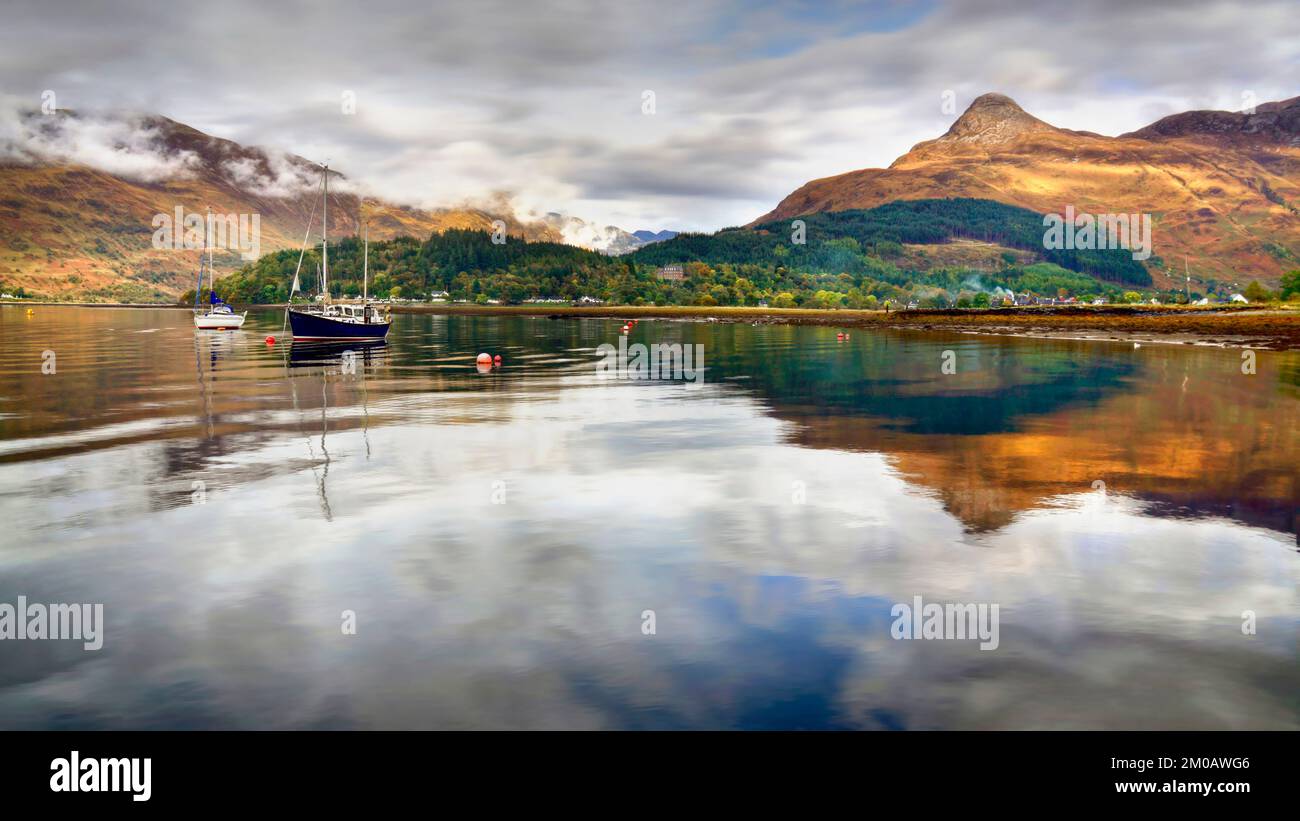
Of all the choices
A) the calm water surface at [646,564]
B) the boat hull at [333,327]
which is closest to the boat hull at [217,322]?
the boat hull at [333,327]

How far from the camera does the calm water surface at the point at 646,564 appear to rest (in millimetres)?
12133

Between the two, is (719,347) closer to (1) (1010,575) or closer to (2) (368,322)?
(2) (368,322)

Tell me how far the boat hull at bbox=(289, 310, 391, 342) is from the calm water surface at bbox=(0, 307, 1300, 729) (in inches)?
2465

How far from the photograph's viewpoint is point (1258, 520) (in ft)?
72.8

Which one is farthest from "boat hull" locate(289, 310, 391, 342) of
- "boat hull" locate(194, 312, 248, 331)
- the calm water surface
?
the calm water surface

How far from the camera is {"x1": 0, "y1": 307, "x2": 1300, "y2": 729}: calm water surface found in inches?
478

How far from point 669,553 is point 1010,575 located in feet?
22.0

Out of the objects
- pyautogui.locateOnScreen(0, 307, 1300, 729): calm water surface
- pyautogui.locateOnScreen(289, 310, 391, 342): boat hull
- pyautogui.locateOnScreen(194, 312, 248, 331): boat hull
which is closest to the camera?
pyautogui.locateOnScreen(0, 307, 1300, 729): calm water surface

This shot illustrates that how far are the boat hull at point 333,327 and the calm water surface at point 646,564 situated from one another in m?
62.6

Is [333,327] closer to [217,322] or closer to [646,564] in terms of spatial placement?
[217,322]

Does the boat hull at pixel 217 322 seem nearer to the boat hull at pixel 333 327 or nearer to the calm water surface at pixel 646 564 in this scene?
the boat hull at pixel 333 327

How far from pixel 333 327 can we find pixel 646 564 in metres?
95.3

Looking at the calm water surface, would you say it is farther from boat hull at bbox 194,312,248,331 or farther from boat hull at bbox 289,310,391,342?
boat hull at bbox 194,312,248,331

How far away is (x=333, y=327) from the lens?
106m
